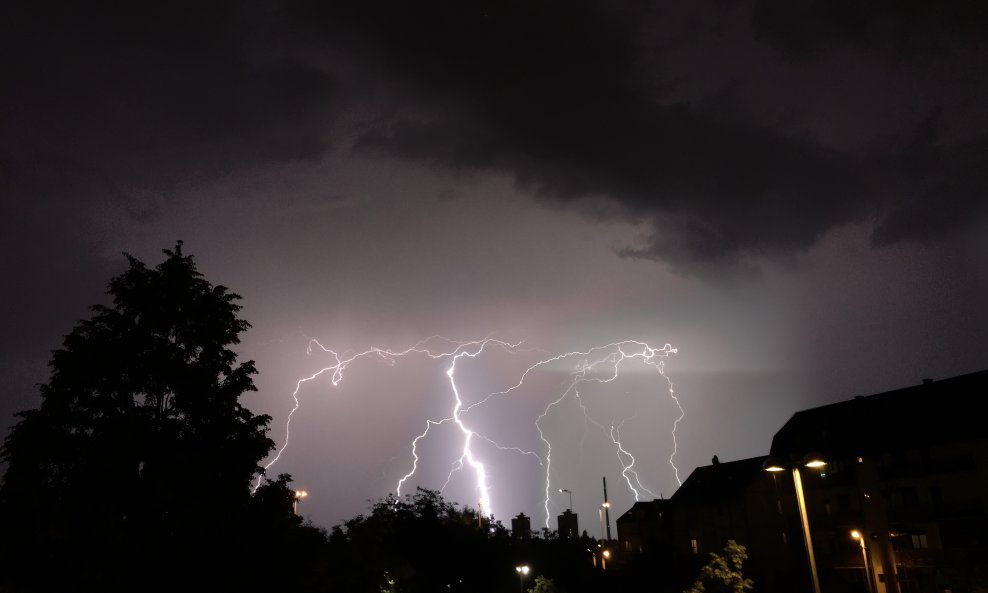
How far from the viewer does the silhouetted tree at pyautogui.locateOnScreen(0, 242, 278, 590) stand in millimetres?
13492

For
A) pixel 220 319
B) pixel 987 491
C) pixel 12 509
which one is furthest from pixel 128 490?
pixel 987 491

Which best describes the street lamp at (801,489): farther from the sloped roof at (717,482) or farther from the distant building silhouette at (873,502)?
the sloped roof at (717,482)

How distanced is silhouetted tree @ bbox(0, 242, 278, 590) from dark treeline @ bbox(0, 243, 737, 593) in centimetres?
3

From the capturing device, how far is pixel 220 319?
1778 centimetres

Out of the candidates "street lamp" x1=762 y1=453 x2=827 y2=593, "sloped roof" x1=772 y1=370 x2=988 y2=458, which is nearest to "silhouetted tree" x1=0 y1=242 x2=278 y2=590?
"street lamp" x1=762 y1=453 x2=827 y2=593

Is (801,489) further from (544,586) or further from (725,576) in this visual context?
(544,586)

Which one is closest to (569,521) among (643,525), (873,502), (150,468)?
(643,525)

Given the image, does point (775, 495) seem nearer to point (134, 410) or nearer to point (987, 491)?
point (987, 491)

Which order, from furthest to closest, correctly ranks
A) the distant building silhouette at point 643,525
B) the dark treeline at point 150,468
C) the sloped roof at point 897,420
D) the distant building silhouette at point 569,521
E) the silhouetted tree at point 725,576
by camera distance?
the distant building silhouette at point 569,521 < the distant building silhouette at point 643,525 < the sloped roof at point 897,420 < the silhouetted tree at point 725,576 < the dark treeline at point 150,468

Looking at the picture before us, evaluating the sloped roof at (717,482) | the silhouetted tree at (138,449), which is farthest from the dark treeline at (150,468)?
the sloped roof at (717,482)

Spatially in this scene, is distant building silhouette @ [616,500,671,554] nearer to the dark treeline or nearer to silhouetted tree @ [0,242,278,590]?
the dark treeline

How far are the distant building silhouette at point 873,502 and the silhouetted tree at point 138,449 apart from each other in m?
21.7

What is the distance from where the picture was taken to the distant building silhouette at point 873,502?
30.9 metres

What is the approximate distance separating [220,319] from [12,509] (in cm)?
640
